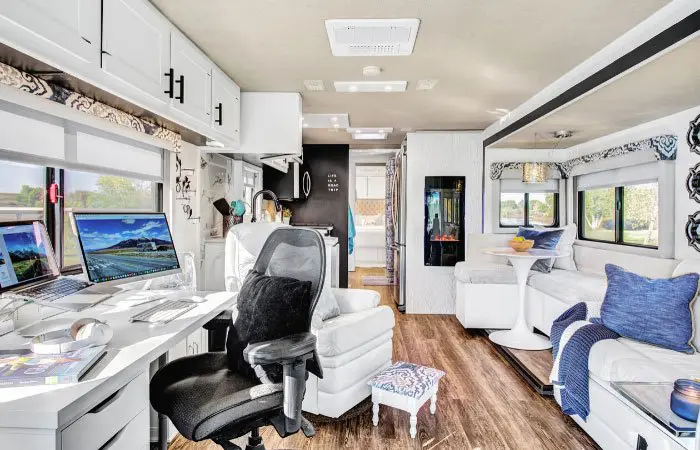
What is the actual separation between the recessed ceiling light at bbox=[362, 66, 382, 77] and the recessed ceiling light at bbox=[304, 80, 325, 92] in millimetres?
412

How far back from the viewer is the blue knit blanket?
234 centimetres

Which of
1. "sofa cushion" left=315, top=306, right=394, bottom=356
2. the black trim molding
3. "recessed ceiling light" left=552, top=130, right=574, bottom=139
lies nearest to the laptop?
"sofa cushion" left=315, top=306, right=394, bottom=356

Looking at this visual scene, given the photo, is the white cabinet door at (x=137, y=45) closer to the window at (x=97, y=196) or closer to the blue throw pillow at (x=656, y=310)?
the window at (x=97, y=196)

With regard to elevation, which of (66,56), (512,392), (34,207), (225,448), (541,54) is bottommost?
(512,392)

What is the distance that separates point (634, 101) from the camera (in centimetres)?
304

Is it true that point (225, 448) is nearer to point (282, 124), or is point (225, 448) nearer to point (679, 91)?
point (282, 124)

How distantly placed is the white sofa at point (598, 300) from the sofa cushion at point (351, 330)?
4.12ft

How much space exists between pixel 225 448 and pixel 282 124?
2.69 metres

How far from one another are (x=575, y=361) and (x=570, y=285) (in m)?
1.45

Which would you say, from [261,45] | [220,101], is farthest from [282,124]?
[261,45]

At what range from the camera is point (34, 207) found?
6.17 ft

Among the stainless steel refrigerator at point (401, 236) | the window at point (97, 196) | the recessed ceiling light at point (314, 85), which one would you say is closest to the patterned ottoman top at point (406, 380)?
the window at point (97, 196)

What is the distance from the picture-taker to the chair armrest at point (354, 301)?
299 centimetres

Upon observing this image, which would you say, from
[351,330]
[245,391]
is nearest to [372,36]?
[351,330]
